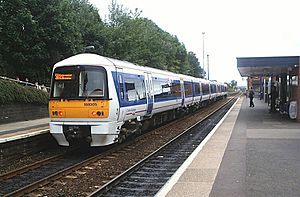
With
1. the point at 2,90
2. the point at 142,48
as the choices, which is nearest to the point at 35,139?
the point at 2,90

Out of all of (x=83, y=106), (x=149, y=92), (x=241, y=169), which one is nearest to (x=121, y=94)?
(x=83, y=106)

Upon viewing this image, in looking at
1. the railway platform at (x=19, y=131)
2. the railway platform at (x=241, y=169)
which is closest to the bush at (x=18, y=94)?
the railway platform at (x=19, y=131)

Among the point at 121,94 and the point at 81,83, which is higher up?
the point at 81,83

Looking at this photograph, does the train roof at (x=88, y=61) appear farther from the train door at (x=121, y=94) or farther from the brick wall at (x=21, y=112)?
the brick wall at (x=21, y=112)

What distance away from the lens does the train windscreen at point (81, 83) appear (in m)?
11.6

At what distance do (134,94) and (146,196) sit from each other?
21.1 feet

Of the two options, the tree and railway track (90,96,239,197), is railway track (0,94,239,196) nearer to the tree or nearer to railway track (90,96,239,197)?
railway track (90,96,239,197)

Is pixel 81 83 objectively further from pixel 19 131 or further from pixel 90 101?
pixel 19 131

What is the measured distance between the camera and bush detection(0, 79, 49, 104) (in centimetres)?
1921

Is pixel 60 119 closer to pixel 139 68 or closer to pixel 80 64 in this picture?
pixel 80 64

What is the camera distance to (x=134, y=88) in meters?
13.9

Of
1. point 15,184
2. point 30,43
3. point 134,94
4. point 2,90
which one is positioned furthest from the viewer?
point 30,43

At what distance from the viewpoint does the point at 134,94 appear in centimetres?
1376

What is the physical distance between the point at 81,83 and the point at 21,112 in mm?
9936
